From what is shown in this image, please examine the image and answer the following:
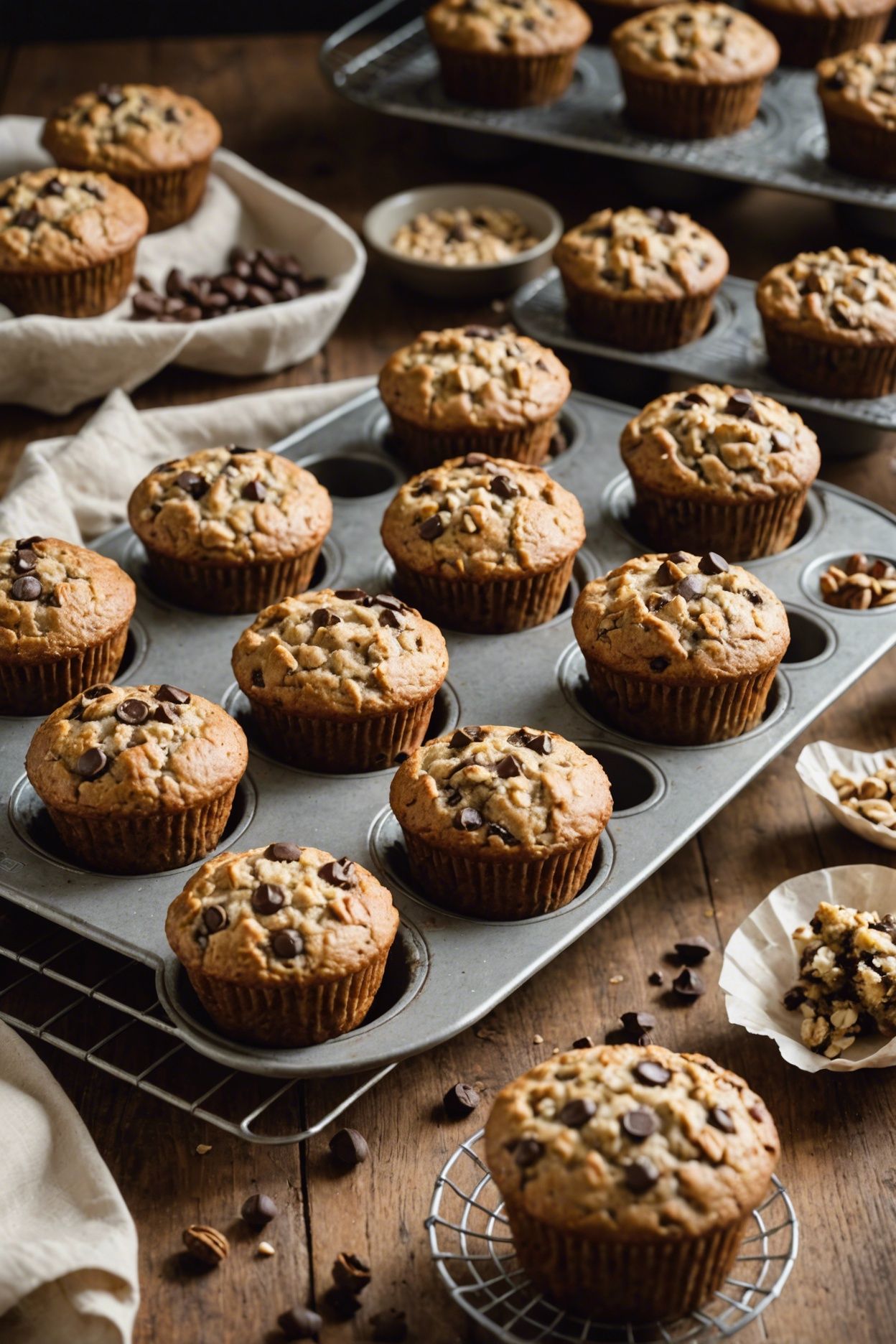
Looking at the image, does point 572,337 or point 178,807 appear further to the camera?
point 572,337

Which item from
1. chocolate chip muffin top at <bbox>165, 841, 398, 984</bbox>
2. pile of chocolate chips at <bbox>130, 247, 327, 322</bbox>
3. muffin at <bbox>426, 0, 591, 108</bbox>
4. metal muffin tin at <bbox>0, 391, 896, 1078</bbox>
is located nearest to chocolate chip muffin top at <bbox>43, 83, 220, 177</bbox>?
pile of chocolate chips at <bbox>130, 247, 327, 322</bbox>

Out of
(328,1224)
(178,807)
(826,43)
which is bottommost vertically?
(328,1224)

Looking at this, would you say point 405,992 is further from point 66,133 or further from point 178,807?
point 66,133

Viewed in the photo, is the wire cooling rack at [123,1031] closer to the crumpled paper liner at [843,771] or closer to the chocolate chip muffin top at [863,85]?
the crumpled paper liner at [843,771]

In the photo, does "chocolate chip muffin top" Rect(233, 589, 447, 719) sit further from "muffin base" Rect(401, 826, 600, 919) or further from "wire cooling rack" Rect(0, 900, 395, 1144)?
"wire cooling rack" Rect(0, 900, 395, 1144)

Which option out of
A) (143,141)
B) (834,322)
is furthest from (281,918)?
(143,141)

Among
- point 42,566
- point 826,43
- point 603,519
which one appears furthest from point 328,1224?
point 826,43

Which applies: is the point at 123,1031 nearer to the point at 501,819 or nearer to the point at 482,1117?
the point at 482,1117
